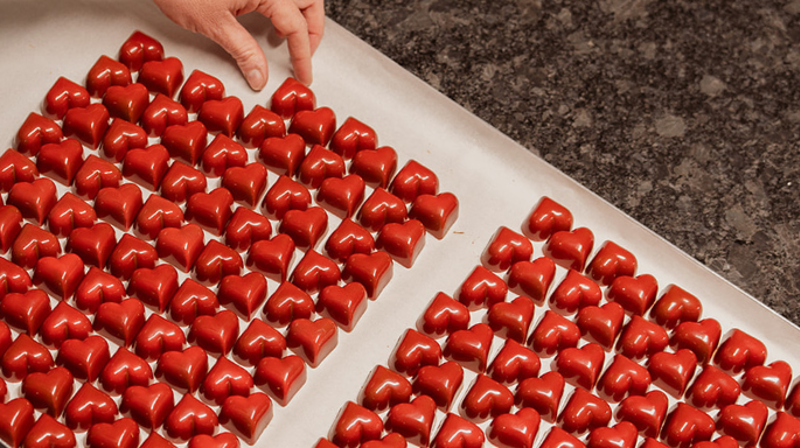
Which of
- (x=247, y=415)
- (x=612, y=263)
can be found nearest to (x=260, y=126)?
(x=247, y=415)

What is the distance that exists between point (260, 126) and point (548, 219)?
38 centimetres

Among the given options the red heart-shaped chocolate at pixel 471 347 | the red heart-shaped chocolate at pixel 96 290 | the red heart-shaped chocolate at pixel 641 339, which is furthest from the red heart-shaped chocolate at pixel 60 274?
the red heart-shaped chocolate at pixel 641 339

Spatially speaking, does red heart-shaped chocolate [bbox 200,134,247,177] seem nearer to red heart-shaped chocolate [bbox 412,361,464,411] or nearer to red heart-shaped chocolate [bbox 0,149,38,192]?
red heart-shaped chocolate [bbox 0,149,38,192]

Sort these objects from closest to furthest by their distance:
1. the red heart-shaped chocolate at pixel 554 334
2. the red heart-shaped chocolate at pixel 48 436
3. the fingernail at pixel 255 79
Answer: the red heart-shaped chocolate at pixel 48 436 → the red heart-shaped chocolate at pixel 554 334 → the fingernail at pixel 255 79

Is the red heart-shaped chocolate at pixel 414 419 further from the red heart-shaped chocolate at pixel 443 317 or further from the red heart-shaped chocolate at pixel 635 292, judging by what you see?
the red heart-shaped chocolate at pixel 635 292

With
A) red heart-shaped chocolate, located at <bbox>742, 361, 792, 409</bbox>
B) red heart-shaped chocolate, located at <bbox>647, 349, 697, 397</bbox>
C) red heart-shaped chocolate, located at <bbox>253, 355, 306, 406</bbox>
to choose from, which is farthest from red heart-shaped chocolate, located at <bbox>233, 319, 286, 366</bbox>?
red heart-shaped chocolate, located at <bbox>742, 361, 792, 409</bbox>

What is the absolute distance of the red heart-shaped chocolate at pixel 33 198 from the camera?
1119 mm

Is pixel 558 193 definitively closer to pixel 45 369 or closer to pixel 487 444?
pixel 487 444

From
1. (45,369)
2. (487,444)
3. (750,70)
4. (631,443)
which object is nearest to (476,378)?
(487,444)

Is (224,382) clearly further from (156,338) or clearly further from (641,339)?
(641,339)

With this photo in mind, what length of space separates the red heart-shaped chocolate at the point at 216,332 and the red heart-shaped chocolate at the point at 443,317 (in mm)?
225

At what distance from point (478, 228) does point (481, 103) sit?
0.20 metres

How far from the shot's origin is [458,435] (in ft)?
3.42

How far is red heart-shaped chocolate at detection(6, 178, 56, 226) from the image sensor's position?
112 centimetres
